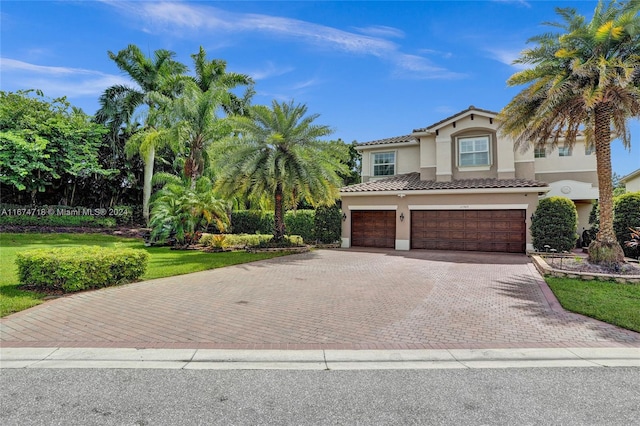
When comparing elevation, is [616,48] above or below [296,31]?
below

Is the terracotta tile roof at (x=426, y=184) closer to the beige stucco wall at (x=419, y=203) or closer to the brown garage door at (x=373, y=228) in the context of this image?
the beige stucco wall at (x=419, y=203)

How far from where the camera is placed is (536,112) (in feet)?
38.6

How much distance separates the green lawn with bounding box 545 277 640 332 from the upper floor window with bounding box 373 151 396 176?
1369 centimetres

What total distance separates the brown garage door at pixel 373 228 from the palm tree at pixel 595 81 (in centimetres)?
915

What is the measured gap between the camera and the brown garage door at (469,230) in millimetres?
17438

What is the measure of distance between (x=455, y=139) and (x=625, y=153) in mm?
7988

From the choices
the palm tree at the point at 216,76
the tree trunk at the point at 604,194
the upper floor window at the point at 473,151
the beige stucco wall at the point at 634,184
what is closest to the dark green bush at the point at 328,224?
the upper floor window at the point at 473,151

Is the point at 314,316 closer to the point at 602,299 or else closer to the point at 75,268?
the point at 75,268

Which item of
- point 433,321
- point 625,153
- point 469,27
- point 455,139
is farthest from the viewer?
point 455,139

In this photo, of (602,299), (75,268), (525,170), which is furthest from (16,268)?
(525,170)

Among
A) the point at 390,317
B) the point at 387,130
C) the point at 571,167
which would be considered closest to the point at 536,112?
the point at 390,317

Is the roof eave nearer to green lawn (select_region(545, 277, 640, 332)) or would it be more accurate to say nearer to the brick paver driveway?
the brick paver driveway

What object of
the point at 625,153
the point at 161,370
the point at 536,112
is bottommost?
the point at 161,370

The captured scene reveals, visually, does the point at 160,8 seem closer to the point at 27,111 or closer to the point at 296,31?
the point at 296,31
